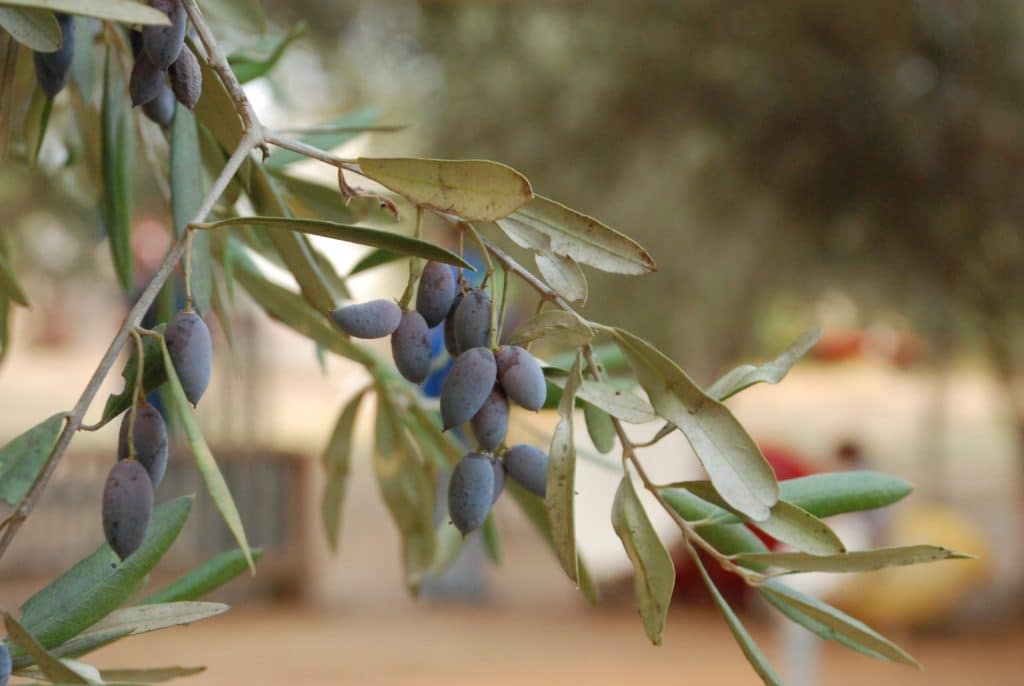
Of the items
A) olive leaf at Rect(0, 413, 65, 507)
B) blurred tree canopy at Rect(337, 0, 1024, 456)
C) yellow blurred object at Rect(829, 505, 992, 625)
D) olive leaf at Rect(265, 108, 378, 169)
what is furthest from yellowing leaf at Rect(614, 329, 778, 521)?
yellow blurred object at Rect(829, 505, 992, 625)

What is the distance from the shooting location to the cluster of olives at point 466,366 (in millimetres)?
465

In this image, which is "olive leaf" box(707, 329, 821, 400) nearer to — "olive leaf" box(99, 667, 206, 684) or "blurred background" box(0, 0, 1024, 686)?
"olive leaf" box(99, 667, 206, 684)

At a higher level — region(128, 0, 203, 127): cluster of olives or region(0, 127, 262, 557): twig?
region(128, 0, 203, 127): cluster of olives

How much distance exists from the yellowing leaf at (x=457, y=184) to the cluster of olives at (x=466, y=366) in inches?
1.3

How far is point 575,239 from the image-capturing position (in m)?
0.50

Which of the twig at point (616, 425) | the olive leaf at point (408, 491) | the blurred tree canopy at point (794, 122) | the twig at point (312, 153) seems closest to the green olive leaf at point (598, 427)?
the twig at point (616, 425)

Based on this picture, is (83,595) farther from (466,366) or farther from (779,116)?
(779,116)

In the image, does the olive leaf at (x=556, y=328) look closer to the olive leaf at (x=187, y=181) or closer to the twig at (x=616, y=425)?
the twig at (x=616, y=425)

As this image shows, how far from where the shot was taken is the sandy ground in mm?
4789

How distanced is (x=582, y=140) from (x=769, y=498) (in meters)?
4.44

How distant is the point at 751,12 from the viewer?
4.09 metres

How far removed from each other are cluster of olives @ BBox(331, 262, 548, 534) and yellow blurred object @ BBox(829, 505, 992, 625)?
15.8ft

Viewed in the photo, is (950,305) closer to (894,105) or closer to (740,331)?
(894,105)

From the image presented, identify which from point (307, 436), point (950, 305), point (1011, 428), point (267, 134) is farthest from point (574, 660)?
point (307, 436)
